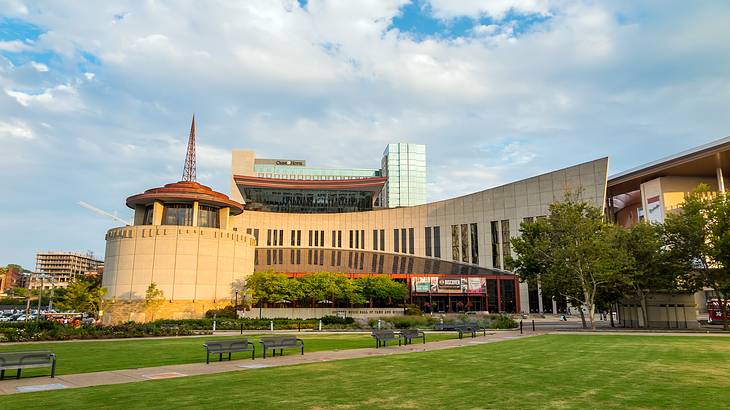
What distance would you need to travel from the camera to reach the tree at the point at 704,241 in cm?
3684

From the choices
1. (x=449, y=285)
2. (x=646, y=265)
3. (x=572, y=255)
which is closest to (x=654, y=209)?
(x=449, y=285)

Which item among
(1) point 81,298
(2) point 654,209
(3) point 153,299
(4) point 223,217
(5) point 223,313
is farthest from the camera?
(2) point 654,209

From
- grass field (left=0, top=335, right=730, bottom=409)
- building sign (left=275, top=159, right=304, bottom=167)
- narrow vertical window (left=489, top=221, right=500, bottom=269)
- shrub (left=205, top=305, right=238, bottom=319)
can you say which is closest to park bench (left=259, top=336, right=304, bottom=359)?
grass field (left=0, top=335, right=730, bottom=409)

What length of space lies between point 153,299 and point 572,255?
4736 cm

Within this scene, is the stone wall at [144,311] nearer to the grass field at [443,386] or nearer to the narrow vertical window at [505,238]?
the grass field at [443,386]

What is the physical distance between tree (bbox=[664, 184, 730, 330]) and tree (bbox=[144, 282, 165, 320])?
55019 millimetres

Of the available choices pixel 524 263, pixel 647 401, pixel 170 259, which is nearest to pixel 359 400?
pixel 647 401

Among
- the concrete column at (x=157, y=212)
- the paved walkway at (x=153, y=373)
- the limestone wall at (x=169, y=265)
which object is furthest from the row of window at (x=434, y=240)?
the paved walkway at (x=153, y=373)

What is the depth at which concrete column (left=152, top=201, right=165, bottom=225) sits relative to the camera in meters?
62.9

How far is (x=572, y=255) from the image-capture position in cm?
3994

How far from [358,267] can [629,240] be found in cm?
4975

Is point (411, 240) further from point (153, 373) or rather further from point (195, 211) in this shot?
point (153, 373)

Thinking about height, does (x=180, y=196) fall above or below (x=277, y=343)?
above

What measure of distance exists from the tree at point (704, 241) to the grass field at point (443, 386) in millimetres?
23693
